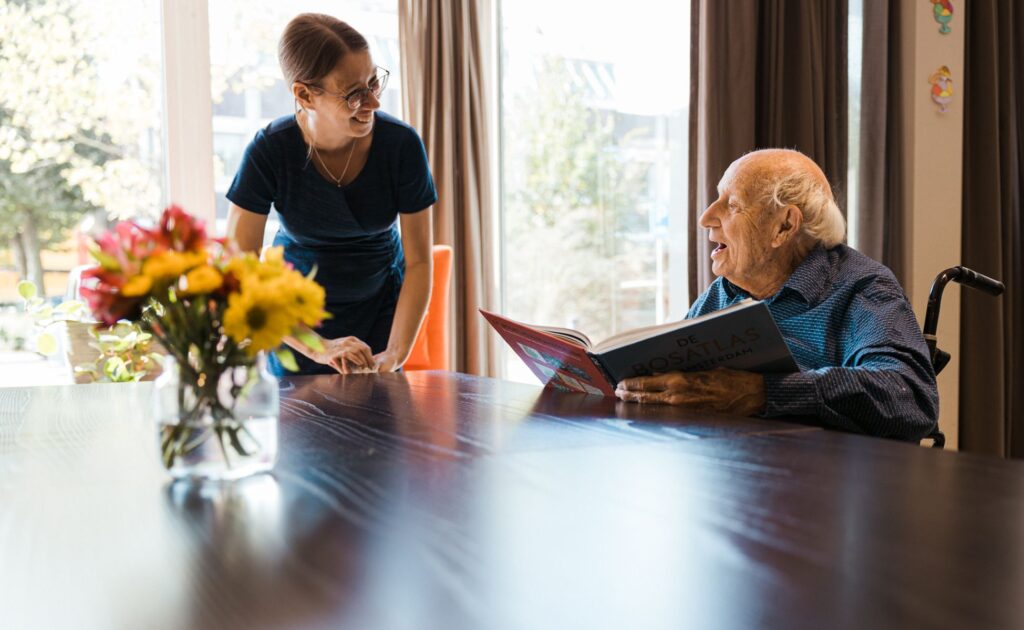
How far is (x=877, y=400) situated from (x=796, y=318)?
0.30 metres

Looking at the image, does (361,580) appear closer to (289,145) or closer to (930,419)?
(930,419)

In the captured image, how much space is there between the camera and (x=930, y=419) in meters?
1.42

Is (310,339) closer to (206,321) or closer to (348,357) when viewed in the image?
(206,321)

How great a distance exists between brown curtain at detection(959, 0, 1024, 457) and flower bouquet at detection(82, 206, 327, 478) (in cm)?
350

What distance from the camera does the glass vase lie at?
0.86 metres

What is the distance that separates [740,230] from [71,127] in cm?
240

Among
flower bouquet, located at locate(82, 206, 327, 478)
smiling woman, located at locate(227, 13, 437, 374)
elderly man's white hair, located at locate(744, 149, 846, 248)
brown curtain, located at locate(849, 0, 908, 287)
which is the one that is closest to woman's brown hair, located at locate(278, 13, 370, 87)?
smiling woman, located at locate(227, 13, 437, 374)

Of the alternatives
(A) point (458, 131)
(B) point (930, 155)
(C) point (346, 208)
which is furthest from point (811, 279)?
(B) point (930, 155)

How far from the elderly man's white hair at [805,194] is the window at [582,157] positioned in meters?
2.11

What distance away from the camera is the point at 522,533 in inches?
27.5

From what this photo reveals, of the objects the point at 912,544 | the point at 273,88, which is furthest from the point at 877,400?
the point at 273,88

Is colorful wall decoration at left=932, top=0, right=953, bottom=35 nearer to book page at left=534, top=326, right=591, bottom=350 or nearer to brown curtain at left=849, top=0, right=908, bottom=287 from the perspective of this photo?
brown curtain at left=849, top=0, right=908, bottom=287

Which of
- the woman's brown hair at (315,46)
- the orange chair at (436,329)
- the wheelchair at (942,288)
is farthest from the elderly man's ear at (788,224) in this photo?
the orange chair at (436,329)

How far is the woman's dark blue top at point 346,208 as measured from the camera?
2.08 m
